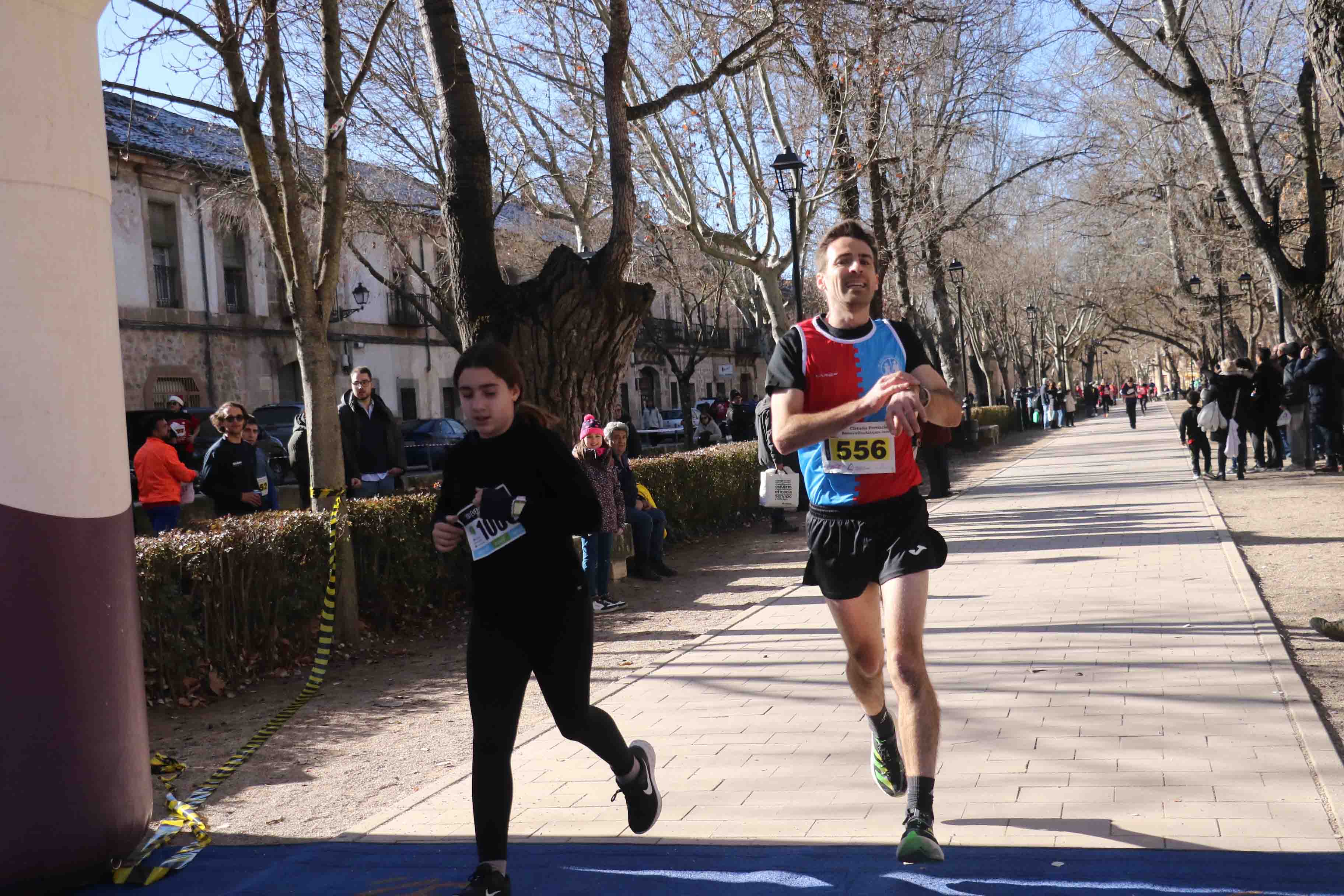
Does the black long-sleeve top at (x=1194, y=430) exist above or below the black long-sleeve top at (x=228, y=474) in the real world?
below

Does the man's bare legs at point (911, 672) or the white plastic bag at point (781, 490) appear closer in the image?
the man's bare legs at point (911, 672)

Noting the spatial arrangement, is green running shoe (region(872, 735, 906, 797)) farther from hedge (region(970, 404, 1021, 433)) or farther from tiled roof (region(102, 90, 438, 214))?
hedge (region(970, 404, 1021, 433))

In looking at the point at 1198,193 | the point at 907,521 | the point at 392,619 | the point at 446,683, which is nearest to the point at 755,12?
the point at 392,619

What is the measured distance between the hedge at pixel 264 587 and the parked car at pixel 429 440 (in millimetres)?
18861

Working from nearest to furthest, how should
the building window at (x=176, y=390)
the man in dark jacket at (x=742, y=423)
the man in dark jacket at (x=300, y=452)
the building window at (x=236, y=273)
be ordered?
1. the man in dark jacket at (x=300, y=452)
2. the building window at (x=176, y=390)
3. the man in dark jacket at (x=742, y=423)
4. the building window at (x=236, y=273)

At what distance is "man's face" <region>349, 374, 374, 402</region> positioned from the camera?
11.4m

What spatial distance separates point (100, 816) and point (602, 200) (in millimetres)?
20082

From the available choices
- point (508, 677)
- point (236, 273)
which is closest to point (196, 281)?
point (236, 273)

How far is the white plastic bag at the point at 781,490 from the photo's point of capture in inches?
237

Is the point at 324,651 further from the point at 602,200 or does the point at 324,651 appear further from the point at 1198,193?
the point at 1198,193

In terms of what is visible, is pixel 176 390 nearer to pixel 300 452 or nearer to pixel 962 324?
pixel 300 452

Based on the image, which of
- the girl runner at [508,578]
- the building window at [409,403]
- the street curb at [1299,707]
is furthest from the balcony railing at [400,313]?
the girl runner at [508,578]

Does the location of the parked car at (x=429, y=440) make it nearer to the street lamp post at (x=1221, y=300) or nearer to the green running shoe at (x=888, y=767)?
the street lamp post at (x=1221, y=300)

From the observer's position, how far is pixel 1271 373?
62.2ft
